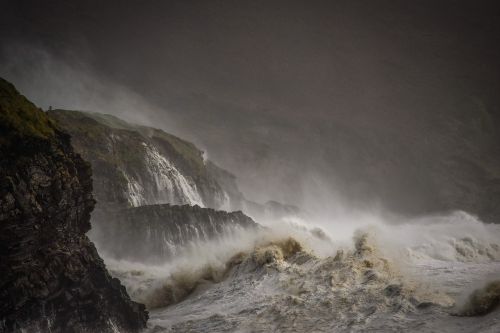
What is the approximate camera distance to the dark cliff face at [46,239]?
58.7ft

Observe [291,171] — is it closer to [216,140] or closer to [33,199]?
[216,140]

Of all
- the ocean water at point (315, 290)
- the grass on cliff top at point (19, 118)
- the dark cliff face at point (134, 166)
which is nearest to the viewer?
the ocean water at point (315, 290)

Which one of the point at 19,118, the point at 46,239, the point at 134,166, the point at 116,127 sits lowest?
the point at 46,239

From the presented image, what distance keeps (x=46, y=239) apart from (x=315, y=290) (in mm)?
13217

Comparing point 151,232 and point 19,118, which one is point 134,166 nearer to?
point 151,232

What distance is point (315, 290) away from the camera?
24.0m

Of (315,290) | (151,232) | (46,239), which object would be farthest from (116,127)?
(315,290)

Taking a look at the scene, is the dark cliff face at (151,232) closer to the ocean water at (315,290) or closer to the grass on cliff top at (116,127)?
the ocean water at (315,290)

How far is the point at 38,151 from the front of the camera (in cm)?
1983

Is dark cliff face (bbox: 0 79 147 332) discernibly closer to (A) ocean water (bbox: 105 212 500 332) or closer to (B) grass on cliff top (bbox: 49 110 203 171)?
(A) ocean water (bbox: 105 212 500 332)

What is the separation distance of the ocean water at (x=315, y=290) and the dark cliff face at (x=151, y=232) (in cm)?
745

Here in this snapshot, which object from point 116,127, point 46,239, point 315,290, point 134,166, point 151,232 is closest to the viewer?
point 46,239

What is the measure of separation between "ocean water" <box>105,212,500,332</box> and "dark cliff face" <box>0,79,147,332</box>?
154 inches

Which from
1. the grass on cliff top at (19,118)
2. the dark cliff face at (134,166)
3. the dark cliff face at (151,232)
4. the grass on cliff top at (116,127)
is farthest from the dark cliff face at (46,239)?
the grass on cliff top at (116,127)
